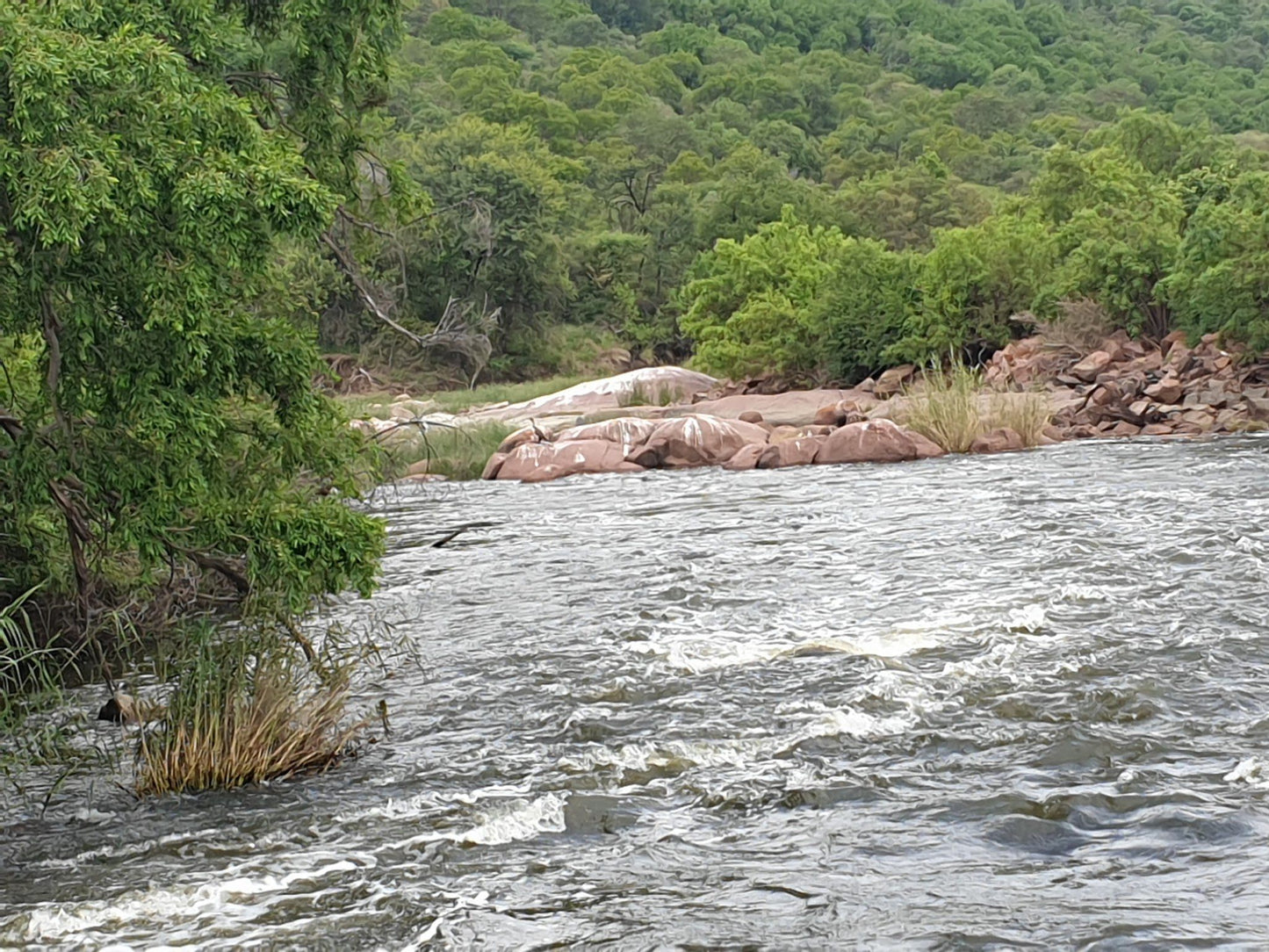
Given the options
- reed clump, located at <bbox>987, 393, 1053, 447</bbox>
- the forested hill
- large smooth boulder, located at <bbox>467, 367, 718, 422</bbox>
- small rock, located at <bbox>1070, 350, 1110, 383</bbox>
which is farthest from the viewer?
the forested hill

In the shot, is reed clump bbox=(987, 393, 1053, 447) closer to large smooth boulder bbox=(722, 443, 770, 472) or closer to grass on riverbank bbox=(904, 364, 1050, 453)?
grass on riverbank bbox=(904, 364, 1050, 453)

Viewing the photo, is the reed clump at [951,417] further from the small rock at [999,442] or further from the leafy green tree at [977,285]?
the leafy green tree at [977,285]

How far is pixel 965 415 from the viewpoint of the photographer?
26.1 metres

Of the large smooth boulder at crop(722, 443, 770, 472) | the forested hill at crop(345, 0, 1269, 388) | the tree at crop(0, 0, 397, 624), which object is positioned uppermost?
the forested hill at crop(345, 0, 1269, 388)

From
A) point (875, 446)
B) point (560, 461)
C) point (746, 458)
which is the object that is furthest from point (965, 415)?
point (560, 461)

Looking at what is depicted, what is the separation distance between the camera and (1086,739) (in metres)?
7.84

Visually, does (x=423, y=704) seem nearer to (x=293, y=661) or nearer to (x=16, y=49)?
(x=293, y=661)

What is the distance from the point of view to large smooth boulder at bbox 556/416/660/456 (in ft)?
92.9

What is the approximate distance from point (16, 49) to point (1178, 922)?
19.7ft

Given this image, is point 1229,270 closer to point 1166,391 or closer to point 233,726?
point 1166,391

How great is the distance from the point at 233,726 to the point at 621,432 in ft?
69.3

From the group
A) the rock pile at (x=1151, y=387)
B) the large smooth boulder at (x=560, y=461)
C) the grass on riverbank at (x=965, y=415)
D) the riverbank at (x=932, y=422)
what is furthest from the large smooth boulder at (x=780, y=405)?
the large smooth boulder at (x=560, y=461)

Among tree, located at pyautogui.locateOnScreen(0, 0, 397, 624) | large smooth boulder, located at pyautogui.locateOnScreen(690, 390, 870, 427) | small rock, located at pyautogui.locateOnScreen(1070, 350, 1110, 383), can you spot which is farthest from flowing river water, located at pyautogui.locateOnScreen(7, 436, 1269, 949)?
small rock, located at pyautogui.locateOnScreen(1070, 350, 1110, 383)

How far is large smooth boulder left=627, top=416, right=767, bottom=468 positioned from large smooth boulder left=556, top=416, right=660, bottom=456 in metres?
0.34
